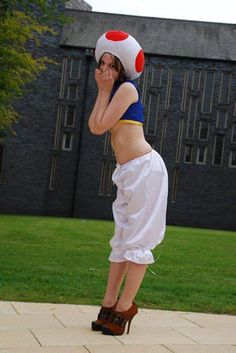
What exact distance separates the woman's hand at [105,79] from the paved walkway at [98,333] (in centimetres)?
179

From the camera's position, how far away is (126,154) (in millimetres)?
4309

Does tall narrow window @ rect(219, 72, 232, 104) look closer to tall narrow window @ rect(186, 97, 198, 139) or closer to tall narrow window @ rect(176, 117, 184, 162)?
tall narrow window @ rect(186, 97, 198, 139)

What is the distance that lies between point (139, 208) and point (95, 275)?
3476 mm

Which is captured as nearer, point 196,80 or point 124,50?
point 124,50

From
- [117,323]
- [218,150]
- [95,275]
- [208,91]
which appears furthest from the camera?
[218,150]

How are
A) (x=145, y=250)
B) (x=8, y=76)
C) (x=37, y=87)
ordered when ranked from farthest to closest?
1. (x=37, y=87)
2. (x=8, y=76)
3. (x=145, y=250)

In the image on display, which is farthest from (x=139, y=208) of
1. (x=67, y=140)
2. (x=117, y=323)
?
(x=67, y=140)

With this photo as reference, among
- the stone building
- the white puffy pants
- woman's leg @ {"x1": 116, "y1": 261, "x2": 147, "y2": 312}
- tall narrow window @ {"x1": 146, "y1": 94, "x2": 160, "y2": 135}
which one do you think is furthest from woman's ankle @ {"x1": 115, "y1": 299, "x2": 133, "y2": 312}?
tall narrow window @ {"x1": 146, "y1": 94, "x2": 160, "y2": 135}

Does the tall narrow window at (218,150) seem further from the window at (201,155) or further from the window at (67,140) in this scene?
the window at (67,140)

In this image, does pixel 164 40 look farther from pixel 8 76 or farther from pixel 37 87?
pixel 8 76

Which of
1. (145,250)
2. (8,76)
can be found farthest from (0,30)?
(145,250)

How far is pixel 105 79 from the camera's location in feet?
14.2

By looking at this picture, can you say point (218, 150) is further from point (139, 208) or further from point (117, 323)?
point (117, 323)

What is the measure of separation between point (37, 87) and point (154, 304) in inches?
1000
